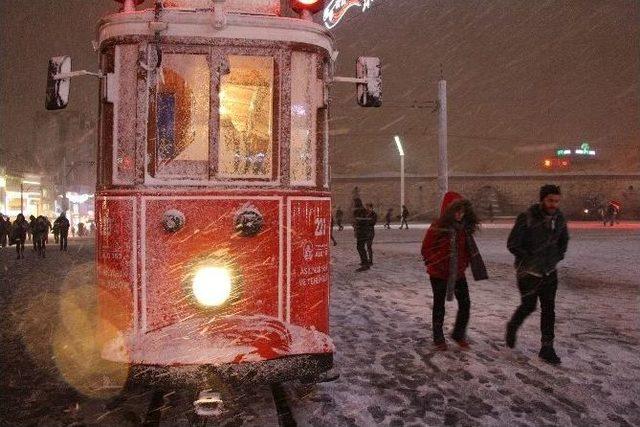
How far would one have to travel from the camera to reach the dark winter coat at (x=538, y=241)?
5441 mm

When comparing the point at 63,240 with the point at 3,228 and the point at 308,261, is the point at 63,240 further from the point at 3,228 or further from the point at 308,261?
the point at 308,261

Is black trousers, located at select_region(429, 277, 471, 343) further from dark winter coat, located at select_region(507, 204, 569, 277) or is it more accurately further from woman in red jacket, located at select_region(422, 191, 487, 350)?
dark winter coat, located at select_region(507, 204, 569, 277)

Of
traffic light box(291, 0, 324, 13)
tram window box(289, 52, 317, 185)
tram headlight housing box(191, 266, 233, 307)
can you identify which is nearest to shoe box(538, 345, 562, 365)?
tram window box(289, 52, 317, 185)

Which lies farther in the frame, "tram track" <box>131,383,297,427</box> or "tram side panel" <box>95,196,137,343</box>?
"tram side panel" <box>95,196,137,343</box>

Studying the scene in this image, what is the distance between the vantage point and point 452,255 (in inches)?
231

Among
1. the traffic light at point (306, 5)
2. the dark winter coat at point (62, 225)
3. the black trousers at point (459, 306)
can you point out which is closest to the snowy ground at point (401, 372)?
the black trousers at point (459, 306)

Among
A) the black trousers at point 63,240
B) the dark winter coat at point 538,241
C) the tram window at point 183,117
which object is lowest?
the black trousers at point 63,240

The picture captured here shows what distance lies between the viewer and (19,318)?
820 centimetres

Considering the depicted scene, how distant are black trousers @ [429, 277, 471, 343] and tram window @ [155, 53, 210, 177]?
3066 millimetres

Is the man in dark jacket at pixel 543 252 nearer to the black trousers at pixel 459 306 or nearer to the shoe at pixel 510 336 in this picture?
the shoe at pixel 510 336

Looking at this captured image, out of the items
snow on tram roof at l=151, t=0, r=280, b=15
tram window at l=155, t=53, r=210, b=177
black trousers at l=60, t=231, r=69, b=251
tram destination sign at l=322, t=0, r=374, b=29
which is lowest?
black trousers at l=60, t=231, r=69, b=251

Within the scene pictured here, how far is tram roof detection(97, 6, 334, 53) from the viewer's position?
431cm

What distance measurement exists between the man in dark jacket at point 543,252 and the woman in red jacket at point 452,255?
1.67 ft

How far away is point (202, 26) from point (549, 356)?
15.2ft
